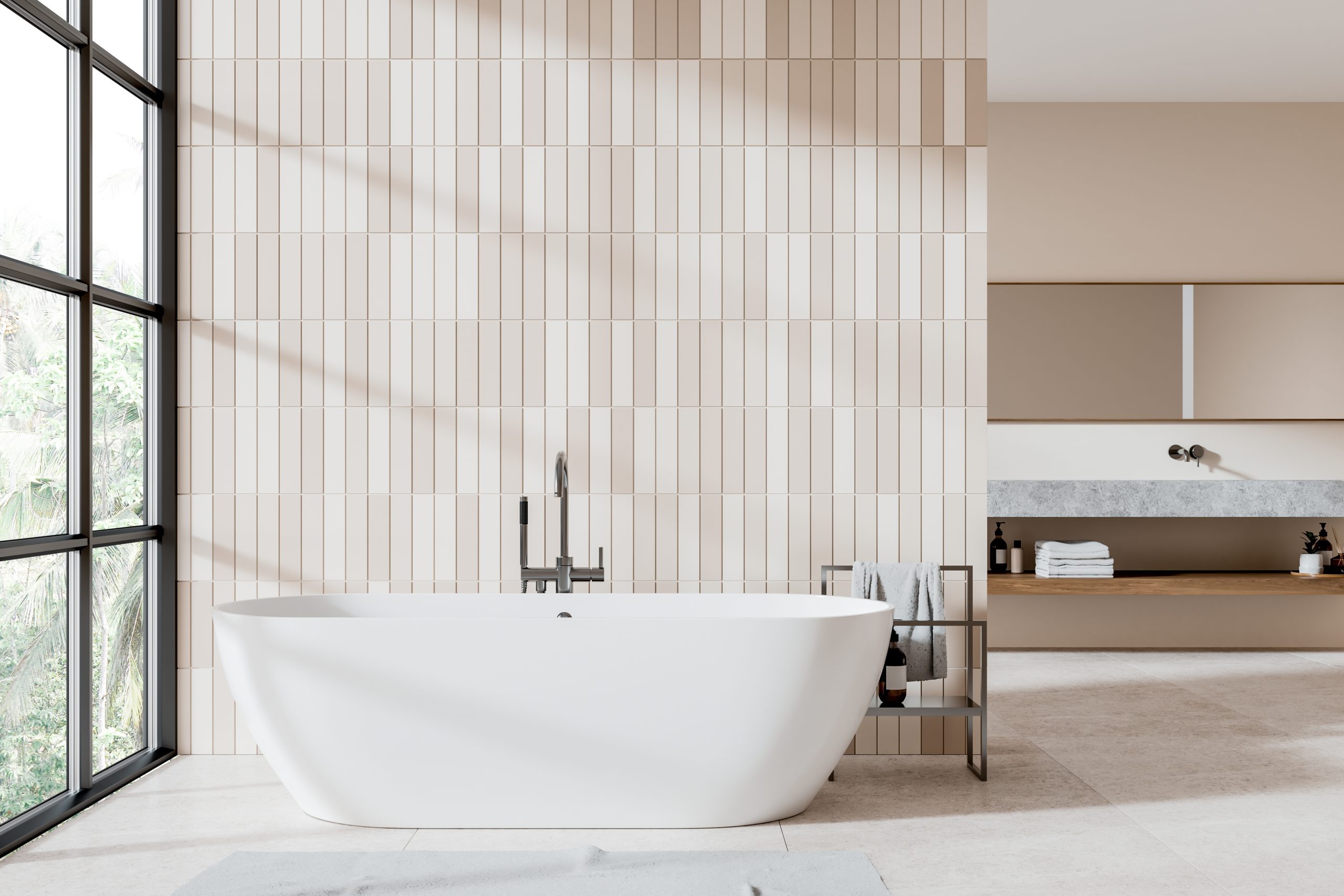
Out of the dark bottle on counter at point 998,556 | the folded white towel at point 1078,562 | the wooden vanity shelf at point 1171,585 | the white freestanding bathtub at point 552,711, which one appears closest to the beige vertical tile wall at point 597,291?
the white freestanding bathtub at point 552,711

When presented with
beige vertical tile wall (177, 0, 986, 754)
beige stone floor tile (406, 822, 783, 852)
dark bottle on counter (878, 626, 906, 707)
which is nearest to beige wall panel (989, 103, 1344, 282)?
beige vertical tile wall (177, 0, 986, 754)

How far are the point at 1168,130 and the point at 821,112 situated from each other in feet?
A: 9.41

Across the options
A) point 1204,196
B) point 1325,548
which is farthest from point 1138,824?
point 1204,196

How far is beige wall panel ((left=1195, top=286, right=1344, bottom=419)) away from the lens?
5355mm

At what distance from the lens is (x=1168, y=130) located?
17.7 ft

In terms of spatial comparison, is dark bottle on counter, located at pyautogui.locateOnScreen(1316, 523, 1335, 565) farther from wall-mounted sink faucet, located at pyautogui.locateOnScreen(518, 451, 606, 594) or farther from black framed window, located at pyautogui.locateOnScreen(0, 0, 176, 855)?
black framed window, located at pyautogui.locateOnScreen(0, 0, 176, 855)

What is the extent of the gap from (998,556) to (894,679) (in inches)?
96.1

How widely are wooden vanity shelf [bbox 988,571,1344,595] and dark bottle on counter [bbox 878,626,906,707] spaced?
2068 millimetres

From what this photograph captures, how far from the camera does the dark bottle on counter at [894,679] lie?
3.21 metres

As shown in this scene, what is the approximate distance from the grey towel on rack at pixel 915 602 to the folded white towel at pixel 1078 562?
2.20 m

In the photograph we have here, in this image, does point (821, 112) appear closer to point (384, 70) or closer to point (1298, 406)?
point (384, 70)

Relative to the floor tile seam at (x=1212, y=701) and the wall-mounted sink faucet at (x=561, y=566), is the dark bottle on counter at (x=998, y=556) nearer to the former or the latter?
the floor tile seam at (x=1212, y=701)

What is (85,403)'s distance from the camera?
2.87m

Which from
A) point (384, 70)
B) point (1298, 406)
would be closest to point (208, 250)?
point (384, 70)
